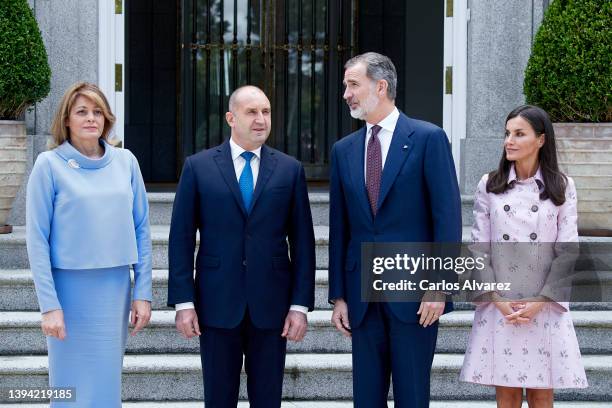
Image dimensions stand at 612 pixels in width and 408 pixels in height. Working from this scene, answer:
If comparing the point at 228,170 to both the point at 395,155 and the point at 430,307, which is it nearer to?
the point at 395,155

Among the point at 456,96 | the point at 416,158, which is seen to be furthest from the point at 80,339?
the point at 456,96

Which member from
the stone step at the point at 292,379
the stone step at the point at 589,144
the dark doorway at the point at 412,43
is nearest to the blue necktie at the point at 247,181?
the stone step at the point at 292,379

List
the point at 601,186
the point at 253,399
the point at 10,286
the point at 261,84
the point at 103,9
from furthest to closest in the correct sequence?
the point at 261,84
the point at 103,9
the point at 601,186
the point at 10,286
the point at 253,399

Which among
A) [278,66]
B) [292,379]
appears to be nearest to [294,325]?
[292,379]

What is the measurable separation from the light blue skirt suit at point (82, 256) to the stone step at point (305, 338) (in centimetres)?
157

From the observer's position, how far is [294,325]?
12.6 feet

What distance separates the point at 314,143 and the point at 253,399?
20.7ft

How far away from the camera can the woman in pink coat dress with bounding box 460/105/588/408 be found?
12.8ft

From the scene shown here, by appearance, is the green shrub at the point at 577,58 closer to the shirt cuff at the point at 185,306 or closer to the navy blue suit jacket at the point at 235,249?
the navy blue suit jacket at the point at 235,249

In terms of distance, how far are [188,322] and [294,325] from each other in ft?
1.32

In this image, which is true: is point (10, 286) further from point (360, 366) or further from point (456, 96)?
point (456, 96)

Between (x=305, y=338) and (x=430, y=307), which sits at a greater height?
(x=430, y=307)

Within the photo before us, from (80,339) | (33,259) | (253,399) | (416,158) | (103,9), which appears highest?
(103,9)

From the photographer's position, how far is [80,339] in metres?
3.69
